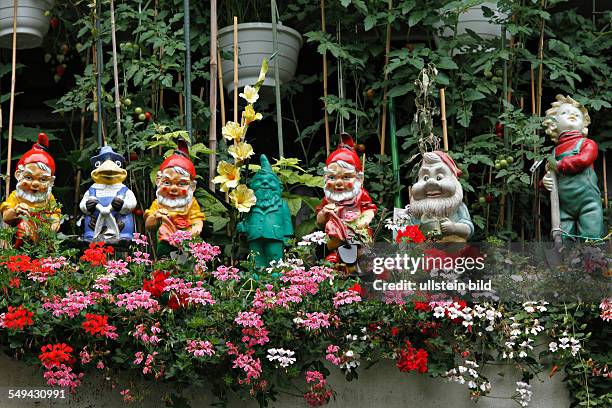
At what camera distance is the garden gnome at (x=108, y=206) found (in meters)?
6.52

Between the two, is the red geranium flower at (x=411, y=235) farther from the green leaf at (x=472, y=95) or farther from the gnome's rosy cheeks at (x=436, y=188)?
the green leaf at (x=472, y=95)

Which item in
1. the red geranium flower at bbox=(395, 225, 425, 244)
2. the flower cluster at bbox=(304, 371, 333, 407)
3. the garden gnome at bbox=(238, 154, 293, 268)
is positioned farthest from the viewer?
the garden gnome at bbox=(238, 154, 293, 268)

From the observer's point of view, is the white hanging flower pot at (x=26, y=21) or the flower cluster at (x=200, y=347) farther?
the white hanging flower pot at (x=26, y=21)

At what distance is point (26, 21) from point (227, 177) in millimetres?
2107

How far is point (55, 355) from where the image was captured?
5504mm

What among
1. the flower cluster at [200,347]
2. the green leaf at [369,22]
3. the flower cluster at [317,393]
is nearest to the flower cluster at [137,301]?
the flower cluster at [200,347]

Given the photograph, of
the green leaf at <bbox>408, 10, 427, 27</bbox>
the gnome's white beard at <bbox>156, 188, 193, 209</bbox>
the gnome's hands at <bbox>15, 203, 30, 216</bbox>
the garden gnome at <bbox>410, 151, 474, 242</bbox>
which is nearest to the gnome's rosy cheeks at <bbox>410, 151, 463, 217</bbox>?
the garden gnome at <bbox>410, 151, 474, 242</bbox>

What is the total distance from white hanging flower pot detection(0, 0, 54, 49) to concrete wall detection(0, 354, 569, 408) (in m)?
2.68

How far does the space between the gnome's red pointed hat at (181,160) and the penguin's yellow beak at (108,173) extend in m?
0.24

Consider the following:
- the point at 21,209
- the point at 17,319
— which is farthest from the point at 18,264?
the point at 21,209

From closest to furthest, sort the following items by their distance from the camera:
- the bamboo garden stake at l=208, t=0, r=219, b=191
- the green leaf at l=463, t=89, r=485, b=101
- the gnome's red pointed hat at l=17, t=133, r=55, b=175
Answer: the gnome's red pointed hat at l=17, t=133, r=55, b=175 < the bamboo garden stake at l=208, t=0, r=219, b=191 < the green leaf at l=463, t=89, r=485, b=101

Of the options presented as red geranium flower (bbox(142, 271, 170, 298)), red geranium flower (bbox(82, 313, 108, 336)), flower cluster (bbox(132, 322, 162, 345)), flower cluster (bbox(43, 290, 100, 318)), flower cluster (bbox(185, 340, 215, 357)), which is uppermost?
red geranium flower (bbox(142, 271, 170, 298))

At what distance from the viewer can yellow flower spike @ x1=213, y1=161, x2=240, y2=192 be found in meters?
6.46

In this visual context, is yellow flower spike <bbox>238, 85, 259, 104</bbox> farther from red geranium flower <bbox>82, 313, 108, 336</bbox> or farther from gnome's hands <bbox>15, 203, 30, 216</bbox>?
red geranium flower <bbox>82, 313, 108, 336</bbox>
